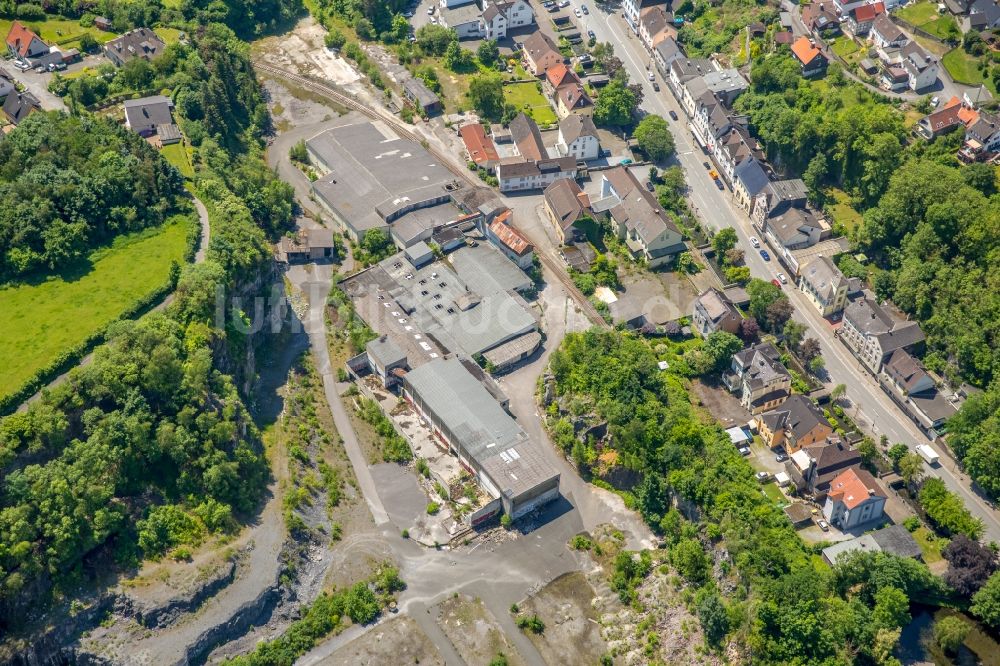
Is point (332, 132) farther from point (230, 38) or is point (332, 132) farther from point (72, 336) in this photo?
point (72, 336)

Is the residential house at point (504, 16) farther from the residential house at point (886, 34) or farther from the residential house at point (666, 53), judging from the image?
the residential house at point (886, 34)

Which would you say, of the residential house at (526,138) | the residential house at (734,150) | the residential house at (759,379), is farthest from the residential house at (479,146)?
the residential house at (759,379)

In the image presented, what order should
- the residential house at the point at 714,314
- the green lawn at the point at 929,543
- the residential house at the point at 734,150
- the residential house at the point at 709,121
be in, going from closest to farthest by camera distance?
the green lawn at the point at 929,543, the residential house at the point at 714,314, the residential house at the point at 734,150, the residential house at the point at 709,121

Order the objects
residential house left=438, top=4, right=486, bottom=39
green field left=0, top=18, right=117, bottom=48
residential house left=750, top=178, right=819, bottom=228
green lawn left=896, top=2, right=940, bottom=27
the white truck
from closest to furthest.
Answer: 1. the white truck
2. residential house left=750, top=178, right=819, bottom=228
3. green field left=0, top=18, right=117, bottom=48
4. green lawn left=896, top=2, right=940, bottom=27
5. residential house left=438, top=4, right=486, bottom=39

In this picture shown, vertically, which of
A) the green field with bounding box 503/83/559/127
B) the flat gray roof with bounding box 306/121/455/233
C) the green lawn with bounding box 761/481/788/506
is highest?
the flat gray roof with bounding box 306/121/455/233

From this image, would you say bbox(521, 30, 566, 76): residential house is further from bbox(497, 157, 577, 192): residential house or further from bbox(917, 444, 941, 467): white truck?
bbox(917, 444, 941, 467): white truck

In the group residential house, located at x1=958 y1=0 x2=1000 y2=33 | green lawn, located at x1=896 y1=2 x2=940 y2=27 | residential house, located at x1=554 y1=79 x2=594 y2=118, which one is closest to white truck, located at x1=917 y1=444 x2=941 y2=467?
residential house, located at x1=958 y1=0 x2=1000 y2=33

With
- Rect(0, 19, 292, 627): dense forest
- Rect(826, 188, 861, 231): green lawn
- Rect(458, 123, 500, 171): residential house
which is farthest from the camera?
Rect(458, 123, 500, 171): residential house

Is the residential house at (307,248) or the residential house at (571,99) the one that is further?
the residential house at (571,99)
